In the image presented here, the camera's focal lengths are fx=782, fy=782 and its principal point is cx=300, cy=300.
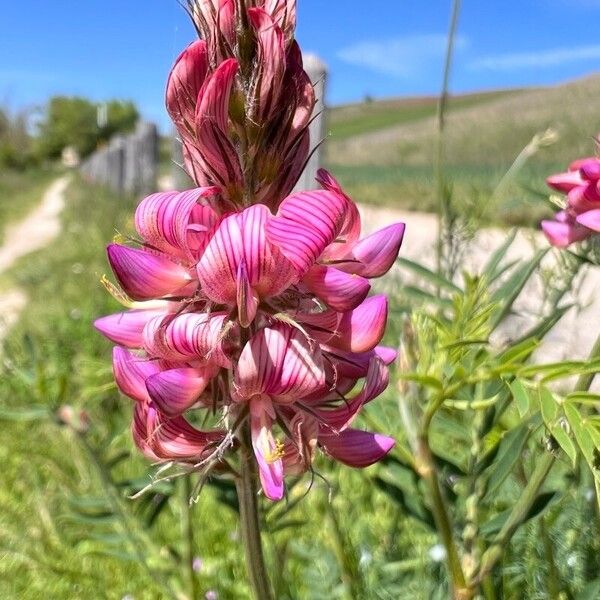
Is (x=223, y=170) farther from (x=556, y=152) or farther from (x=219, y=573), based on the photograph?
(x=556, y=152)

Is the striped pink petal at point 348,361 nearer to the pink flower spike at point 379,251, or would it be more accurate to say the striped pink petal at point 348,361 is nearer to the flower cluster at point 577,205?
the pink flower spike at point 379,251

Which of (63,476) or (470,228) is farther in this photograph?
(63,476)

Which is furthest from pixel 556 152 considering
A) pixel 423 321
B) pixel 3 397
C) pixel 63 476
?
pixel 423 321

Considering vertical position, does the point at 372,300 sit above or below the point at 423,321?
above

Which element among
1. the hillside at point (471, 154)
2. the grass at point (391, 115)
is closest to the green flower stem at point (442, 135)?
the hillside at point (471, 154)

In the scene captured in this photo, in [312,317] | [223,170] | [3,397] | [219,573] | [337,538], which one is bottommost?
[3,397]

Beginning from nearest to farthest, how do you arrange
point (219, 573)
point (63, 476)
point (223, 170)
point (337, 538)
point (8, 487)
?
point (223, 170) → point (337, 538) → point (219, 573) → point (63, 476) → point (8, 487)

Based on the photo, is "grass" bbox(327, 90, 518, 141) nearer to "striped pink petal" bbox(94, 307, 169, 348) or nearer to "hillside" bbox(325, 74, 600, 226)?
"hillside" bbox(325, 74, 600, 226)
